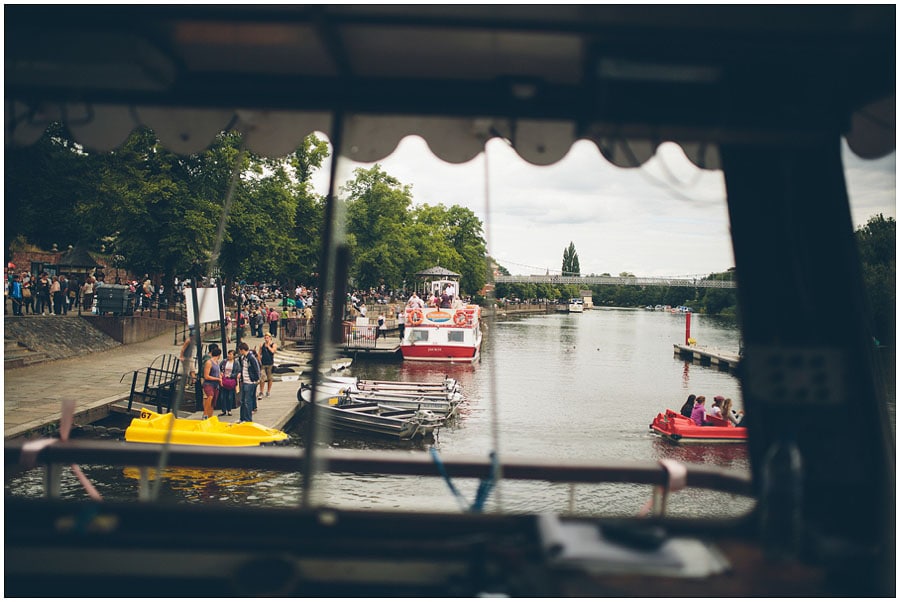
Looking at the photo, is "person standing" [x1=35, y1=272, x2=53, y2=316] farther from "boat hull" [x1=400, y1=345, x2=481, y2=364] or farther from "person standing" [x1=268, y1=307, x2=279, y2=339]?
"boat hull" [x1=400, y1=345, x2=481, y2=364]

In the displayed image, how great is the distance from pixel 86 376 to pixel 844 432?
18200 mm

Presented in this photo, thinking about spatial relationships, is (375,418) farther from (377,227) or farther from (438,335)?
(377,227)

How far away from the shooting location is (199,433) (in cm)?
1167

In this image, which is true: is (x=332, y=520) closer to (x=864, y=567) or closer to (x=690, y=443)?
(x=864, y=567)

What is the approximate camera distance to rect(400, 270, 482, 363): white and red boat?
32969 mm

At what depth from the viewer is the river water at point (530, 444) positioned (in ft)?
37.0

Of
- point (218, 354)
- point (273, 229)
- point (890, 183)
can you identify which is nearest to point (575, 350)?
point (273, 229)

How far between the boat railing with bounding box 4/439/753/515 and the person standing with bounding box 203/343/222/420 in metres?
9.88

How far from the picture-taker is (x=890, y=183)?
3.75m

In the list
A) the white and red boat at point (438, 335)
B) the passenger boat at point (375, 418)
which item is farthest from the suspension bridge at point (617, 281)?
the passenger boat at point (375, 418)

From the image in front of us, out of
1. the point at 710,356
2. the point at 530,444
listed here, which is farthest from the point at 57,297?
the point at 710,356

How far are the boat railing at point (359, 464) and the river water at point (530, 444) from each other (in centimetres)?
21

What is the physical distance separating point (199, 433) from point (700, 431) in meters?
13.1

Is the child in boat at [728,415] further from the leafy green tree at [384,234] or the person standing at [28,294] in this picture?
the person standing at [28,294]
